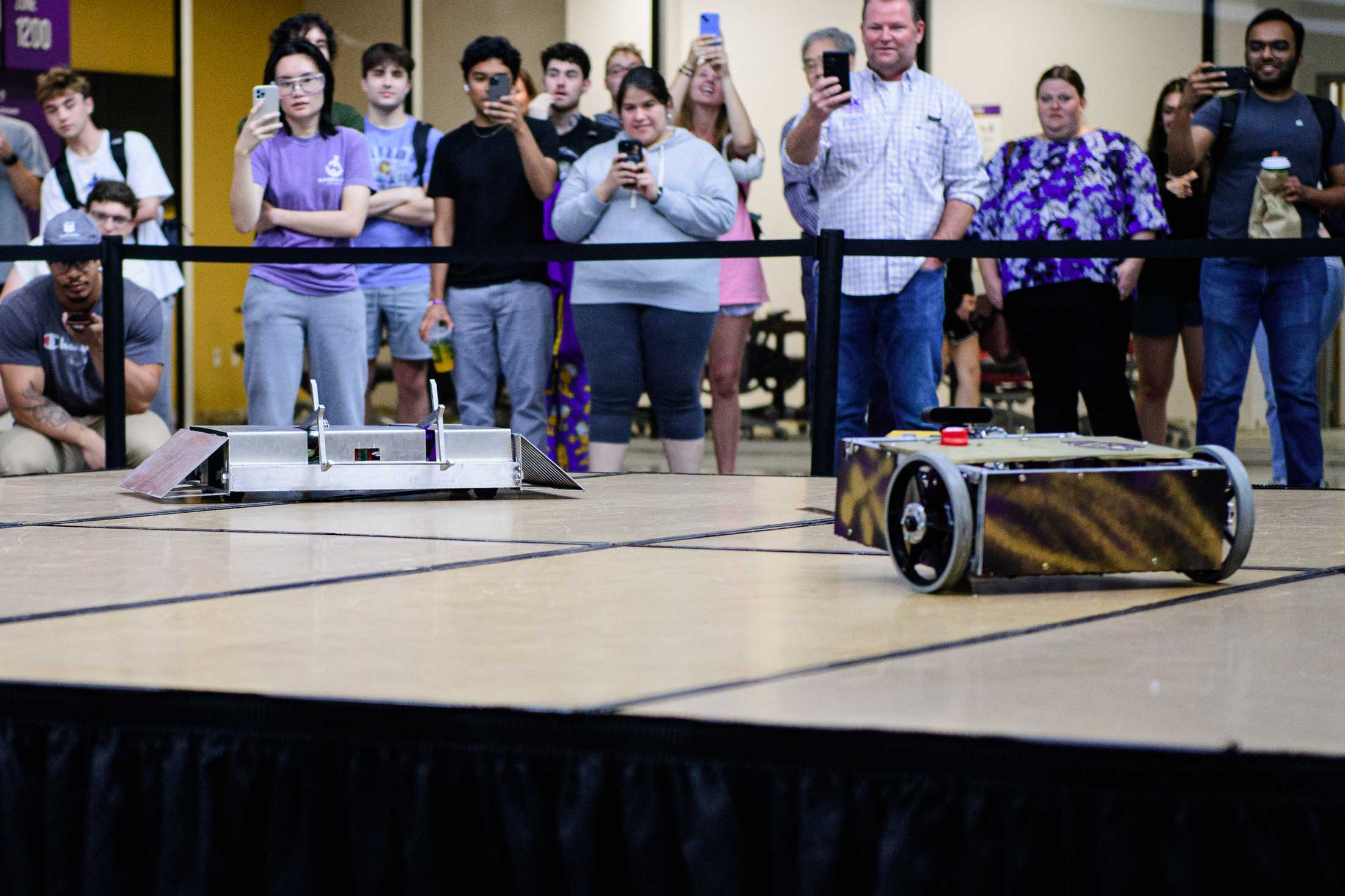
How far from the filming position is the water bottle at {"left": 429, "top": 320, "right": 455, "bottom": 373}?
451 centimetres

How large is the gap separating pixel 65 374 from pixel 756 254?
2.04 m

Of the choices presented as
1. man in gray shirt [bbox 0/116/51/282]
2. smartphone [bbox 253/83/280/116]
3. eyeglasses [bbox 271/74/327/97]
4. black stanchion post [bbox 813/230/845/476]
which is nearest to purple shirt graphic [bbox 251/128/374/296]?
eyeglasses [bbox 271/74/327/97]

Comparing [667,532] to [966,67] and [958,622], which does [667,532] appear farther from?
[966,67]

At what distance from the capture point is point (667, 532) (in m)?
2.41

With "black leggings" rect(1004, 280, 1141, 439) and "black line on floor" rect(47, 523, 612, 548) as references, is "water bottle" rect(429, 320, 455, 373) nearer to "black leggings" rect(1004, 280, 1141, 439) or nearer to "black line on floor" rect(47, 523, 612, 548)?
"black leggings" rect(1004, 280, 1141, 439)

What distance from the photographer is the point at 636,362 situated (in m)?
3.95

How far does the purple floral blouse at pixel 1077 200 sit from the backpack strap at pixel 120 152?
116 inches

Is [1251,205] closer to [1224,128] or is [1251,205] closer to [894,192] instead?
[1224,128]

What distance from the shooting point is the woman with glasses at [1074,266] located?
413cm

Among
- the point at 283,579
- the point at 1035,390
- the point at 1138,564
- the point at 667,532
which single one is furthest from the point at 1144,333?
the point at 283,579

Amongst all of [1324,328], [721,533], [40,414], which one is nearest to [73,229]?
[40,414]

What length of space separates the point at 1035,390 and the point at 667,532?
2055 millimetres

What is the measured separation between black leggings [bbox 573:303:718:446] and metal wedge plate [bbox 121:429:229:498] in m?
1.21

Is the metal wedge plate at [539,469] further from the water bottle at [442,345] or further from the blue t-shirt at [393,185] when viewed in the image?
the blue t-shirt at [393,185]
